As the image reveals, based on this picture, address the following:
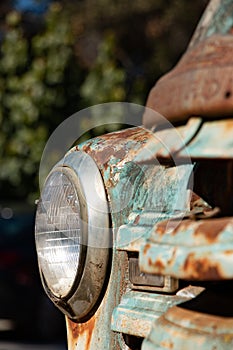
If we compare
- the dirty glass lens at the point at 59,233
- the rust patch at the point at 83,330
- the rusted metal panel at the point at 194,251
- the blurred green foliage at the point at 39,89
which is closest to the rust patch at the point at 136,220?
the dirty glass lens at the point at 59,233

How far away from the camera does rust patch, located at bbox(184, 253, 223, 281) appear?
3.94 ft

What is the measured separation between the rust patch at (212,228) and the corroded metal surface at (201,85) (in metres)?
0.16

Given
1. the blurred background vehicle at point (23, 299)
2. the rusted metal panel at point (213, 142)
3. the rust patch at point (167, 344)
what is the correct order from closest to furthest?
the rusted metal panel at point (213, 142) → the rust patch at point (167, 344) → the blurred background vehicle at point (23, 299)

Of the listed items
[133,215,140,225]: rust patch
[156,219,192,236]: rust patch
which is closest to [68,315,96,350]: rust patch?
[133,215,140,225]: rust patch

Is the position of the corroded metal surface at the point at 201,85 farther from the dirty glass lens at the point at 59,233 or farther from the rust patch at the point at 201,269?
the dirty glass lens at the point at 59,233

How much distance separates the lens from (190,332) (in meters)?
1.29

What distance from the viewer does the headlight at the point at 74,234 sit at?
6.53ft

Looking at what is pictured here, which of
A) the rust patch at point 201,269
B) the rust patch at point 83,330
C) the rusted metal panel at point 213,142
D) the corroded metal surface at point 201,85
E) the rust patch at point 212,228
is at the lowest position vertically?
the rust patch at point 83,330

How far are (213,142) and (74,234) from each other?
906mm

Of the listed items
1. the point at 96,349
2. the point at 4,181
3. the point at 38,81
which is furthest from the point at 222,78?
the point at 4,181

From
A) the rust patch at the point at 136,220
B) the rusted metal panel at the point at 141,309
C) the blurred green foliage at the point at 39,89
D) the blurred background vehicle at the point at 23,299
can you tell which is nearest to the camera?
the rusted metal panel at the point at 141,309

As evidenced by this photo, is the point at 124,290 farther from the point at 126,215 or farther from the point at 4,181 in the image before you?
the point at 4,181

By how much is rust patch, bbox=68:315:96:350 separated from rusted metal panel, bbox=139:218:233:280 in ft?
2.69

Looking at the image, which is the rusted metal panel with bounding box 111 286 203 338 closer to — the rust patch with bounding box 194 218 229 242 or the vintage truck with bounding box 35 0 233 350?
the vintage truck with bounding box 35 0 233 350
